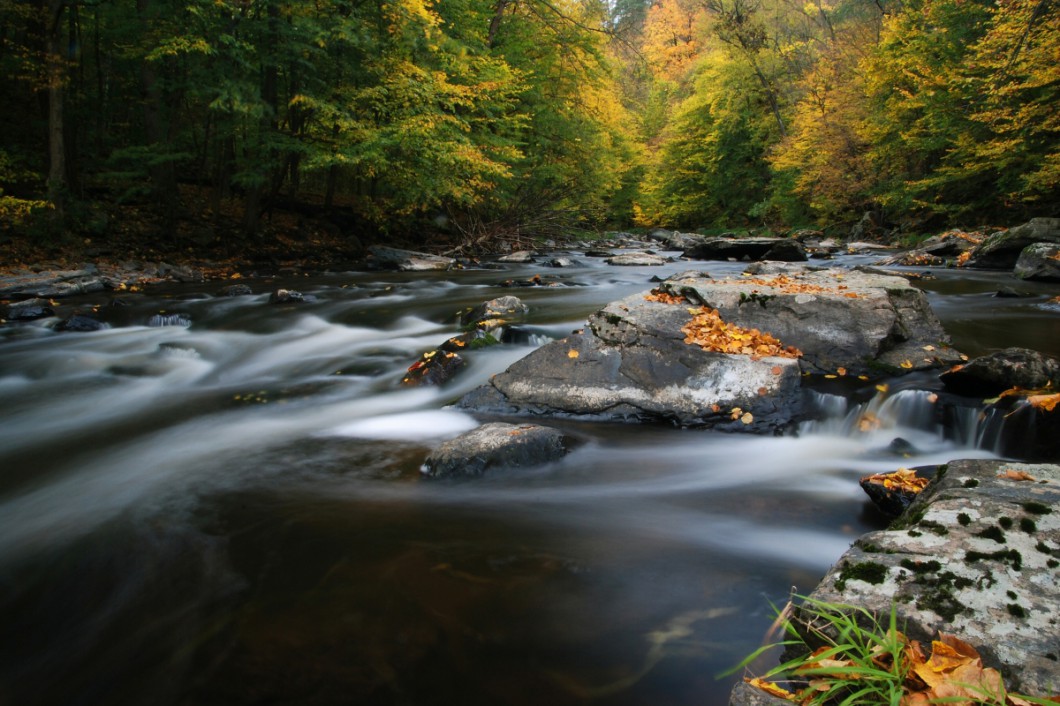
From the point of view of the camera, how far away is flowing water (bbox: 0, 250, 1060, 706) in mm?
2121

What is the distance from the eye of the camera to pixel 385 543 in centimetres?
300

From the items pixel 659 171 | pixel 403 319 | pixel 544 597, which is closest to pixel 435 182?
pixel 403 319

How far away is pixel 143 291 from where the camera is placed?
34.8ft

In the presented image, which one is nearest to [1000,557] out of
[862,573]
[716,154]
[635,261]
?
[862,573]

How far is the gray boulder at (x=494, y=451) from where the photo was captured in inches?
147

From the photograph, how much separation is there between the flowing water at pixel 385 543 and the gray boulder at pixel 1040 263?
5191 mm

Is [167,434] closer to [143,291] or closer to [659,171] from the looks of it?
[143,291]

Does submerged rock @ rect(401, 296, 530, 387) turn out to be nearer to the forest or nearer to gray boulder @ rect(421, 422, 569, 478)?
gray boulder @ rect(421, 422, 569, 478)

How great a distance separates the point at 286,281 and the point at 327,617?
36.6 feet

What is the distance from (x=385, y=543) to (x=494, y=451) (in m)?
1.00

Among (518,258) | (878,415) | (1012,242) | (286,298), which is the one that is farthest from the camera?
(518,258)

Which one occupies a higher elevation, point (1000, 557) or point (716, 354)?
point (716, 354)

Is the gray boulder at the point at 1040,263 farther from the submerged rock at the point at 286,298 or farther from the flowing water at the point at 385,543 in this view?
the submerged rock at the point at 286,298

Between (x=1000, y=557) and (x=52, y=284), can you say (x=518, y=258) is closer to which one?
(x=52, y=284)
